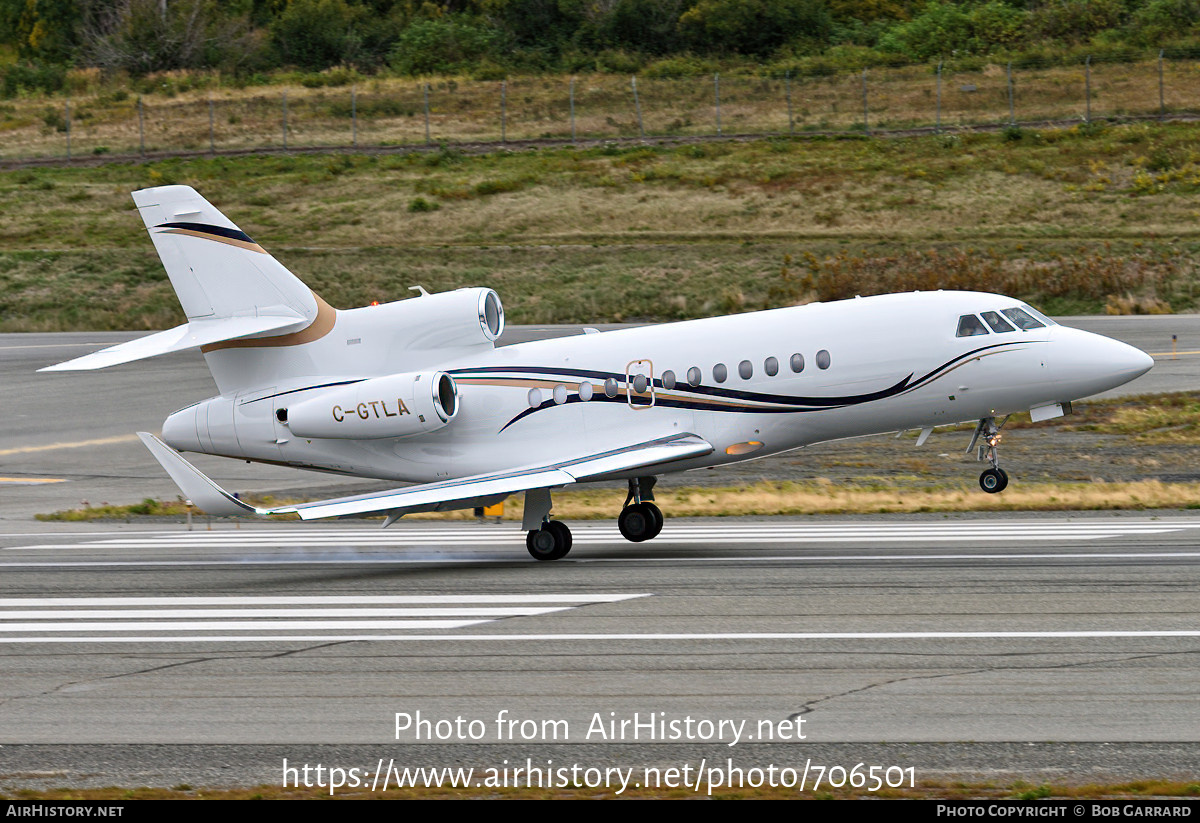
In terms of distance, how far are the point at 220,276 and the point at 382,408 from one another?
11.4ft

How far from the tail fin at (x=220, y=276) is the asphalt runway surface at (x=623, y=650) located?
3.78 m

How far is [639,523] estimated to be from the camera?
22.0 m

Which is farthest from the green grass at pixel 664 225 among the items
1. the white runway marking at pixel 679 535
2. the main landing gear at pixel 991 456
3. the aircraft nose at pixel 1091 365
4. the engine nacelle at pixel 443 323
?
the engine nacelle at pixel 443 323

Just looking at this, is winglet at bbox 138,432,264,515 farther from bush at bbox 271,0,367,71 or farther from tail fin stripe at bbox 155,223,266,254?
bush at bbox 271,0,367,71

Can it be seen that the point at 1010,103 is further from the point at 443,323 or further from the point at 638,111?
the point at 443,323

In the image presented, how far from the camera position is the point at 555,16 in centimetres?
9044

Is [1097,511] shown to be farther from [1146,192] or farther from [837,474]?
[1146,192]

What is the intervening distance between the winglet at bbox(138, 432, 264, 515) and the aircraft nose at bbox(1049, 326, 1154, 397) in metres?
11.9

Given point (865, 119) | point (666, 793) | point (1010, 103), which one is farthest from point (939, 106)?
point (666, 793)

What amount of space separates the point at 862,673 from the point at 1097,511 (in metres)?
13.1

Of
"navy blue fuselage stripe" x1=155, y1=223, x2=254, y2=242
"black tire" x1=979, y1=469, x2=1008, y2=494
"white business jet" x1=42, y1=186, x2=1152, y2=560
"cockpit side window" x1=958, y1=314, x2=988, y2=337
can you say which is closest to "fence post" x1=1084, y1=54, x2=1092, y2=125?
"cockpit side window" x1=958, y1=314, x2=988, y2=337

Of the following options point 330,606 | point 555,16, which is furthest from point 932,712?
point 555,16

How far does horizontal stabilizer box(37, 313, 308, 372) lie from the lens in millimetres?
20359

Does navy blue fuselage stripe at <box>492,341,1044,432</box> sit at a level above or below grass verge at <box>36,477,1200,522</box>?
above
